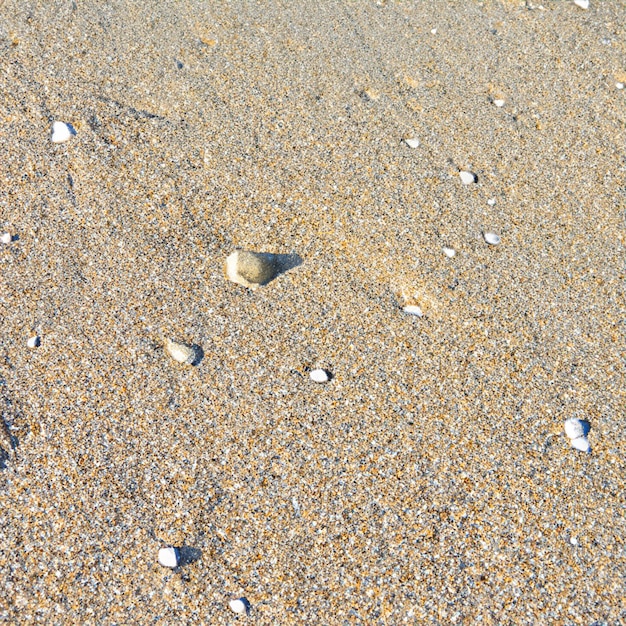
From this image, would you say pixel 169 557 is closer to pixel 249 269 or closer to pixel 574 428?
pixel 249 269

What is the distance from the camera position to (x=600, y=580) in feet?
5.90

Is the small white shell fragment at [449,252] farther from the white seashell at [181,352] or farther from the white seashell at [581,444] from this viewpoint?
the white seashell at [181,352]

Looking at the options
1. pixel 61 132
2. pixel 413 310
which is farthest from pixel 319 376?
pixel 61 132

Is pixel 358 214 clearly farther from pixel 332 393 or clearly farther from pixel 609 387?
pixel 609 387

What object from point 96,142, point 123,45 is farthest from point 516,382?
point 123,45

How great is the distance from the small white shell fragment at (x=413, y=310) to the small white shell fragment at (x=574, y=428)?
64 centimetres

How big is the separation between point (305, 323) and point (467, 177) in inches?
44.3

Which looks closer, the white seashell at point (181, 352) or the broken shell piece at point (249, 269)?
the white seashell at point (181, 352)

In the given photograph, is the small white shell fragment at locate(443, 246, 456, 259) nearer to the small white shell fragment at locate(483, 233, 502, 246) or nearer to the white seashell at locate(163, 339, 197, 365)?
the small white shell fragment at locate(483, 233, 502, 246)

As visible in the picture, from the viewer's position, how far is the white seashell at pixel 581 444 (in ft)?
6.72

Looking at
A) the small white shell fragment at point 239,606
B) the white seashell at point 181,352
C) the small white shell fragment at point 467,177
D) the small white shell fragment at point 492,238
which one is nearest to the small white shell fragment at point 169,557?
the small white shell fragment at point 239,606

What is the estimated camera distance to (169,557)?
5.74 feet

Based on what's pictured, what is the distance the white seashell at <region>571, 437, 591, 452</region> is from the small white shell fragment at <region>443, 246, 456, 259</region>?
869mm

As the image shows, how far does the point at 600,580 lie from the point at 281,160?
6.65ft
